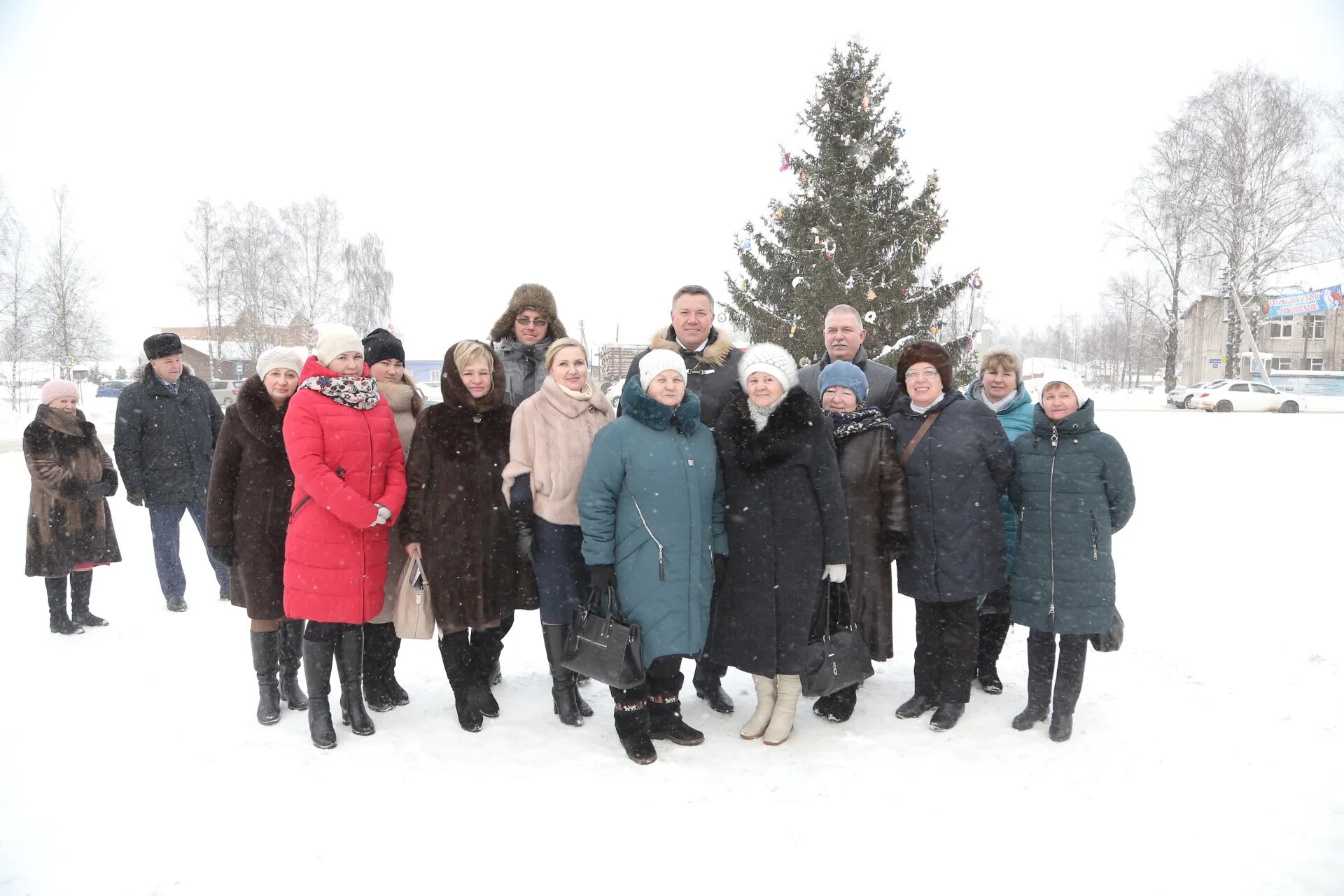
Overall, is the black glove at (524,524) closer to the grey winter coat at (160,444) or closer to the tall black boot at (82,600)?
the grey winter coat at (160,444)

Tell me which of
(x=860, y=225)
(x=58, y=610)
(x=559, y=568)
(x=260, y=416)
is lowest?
(x=58, y=610)

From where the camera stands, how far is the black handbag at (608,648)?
10.5 ft

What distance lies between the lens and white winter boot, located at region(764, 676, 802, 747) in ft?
11.5

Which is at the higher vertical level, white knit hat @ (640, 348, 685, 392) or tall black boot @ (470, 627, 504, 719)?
white knit hat @ (640, 348, 685, 392)

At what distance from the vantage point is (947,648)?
12.3 feet

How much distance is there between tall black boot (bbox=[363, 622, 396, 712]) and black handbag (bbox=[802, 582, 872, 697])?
212 cm

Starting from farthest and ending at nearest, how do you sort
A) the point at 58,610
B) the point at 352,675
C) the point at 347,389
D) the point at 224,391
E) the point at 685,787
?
the point at 224,391 → the point at 58,610 → the point at 352,675 → the point at 347,389 → the point at 685,787

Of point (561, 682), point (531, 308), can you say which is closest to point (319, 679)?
point (561, 682)

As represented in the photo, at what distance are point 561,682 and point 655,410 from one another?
154 cm

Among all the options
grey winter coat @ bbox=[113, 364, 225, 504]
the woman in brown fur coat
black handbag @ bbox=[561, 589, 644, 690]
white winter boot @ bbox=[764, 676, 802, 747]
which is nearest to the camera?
black handbag @ bbox=[561, 589, 644, 690]

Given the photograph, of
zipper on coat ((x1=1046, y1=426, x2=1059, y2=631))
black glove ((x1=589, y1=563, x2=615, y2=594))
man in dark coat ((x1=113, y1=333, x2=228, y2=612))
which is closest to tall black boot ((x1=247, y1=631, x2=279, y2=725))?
black glove ((x1=589, y1=563, x2=615, y2=594))

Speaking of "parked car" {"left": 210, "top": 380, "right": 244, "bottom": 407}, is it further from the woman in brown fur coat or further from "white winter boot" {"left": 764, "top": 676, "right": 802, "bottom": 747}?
"white winter boot" {"left": 764, "top": 676, "right": 802, "bottom": 747}

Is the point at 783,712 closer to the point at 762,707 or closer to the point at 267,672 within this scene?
the point at 762,707

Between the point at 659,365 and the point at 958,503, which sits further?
the point at 958,503
